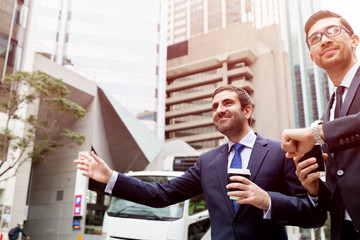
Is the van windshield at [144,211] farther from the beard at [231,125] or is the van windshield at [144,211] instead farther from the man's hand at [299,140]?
the man's hand at [299,140]

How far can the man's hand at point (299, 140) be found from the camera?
1.54 metres

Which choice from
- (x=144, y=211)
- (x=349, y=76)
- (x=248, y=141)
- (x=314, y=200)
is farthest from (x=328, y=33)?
(x=144, y=211)

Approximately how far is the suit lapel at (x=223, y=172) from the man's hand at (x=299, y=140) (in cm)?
91

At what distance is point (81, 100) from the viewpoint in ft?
82.9

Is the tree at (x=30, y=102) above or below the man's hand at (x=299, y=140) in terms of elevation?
above

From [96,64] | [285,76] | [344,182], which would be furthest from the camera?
[285,76]

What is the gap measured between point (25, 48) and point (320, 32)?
21.6 metres

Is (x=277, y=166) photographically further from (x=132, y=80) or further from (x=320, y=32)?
(x=132, y=80)

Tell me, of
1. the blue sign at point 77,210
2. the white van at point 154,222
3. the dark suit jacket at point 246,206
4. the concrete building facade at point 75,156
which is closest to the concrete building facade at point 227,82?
the concrete building facade at point 75,156

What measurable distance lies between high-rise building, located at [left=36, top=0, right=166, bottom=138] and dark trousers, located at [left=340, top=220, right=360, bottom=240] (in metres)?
42.5

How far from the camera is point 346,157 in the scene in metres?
1.57

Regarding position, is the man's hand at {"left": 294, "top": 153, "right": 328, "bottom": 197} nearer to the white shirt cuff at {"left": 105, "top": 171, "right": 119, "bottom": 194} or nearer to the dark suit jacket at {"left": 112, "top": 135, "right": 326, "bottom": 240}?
the dark suit jacket at {"left": 112, "top": 135, "right": 326, "bottom": 240}

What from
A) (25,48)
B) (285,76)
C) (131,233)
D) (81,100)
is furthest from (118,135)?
(285,76)

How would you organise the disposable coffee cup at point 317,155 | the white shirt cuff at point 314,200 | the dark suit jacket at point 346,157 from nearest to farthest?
1. the dark suit jacket at point 346,157
2. the disposable coffee cup at point 317,155
3. the white shirt cuff at point 314,200
